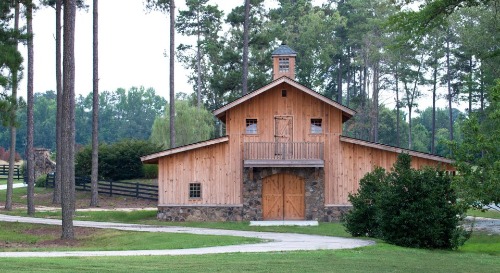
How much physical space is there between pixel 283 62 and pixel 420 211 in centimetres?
1861

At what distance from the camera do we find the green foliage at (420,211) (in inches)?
1037

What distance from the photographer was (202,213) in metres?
40.2

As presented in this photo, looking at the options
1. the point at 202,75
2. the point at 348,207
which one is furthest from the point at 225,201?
the point at 202,75

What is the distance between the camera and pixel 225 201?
40281 millimetres

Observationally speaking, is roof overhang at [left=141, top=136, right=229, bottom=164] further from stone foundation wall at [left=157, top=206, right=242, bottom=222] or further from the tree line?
the tree line

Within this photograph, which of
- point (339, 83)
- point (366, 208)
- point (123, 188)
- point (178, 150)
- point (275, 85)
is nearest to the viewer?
point (366, 208)

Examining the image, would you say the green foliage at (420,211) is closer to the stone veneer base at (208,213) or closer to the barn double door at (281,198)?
the stone veneer base at (208,213)

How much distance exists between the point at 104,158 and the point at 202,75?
32.0 meters

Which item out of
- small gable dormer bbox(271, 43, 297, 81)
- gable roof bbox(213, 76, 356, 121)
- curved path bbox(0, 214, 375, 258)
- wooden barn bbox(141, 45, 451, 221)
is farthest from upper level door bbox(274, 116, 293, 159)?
curved path bbox(0, 214, 375, 258)

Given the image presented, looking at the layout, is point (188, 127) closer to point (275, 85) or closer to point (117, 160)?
point (117, 160)

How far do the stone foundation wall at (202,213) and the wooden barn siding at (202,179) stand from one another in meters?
0.23

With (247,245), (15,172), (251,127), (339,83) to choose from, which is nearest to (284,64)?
(251,127)

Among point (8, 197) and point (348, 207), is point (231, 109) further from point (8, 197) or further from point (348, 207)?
point (8, 197)

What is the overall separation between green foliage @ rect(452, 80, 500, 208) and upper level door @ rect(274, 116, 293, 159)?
44.9 ft
